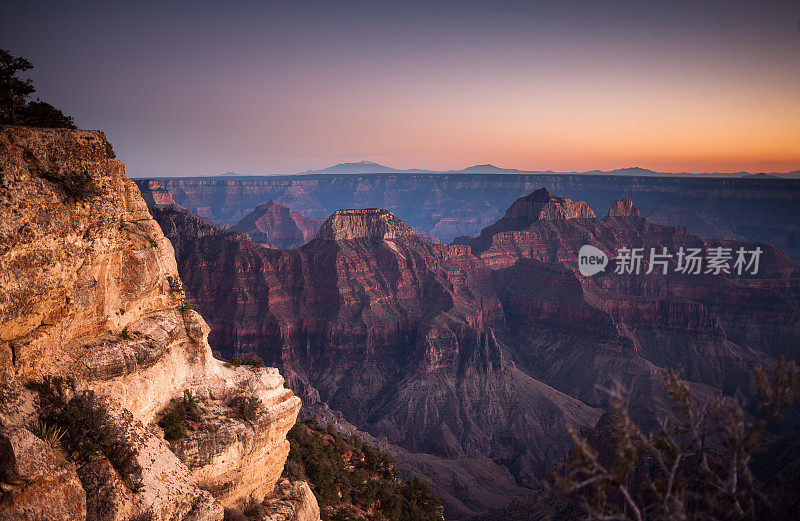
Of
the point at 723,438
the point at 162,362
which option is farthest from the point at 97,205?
the point at 723,438

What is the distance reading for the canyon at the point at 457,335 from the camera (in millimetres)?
78062

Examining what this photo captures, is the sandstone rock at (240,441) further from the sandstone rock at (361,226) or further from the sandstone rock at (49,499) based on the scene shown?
the sandstone rock at (361,226)

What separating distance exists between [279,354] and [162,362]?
71416 mm

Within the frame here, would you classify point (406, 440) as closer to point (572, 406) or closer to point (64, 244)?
point (572, 406)

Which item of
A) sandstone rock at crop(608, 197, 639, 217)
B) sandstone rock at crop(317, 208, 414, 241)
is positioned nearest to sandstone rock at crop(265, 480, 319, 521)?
sandstone rock at crop(317, 208, 414, 241)

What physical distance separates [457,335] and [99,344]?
82.5 metres

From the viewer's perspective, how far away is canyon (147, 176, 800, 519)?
78.1m

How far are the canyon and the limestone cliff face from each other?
1902 inches

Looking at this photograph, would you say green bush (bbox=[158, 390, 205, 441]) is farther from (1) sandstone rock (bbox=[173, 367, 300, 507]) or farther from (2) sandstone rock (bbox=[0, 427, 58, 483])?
(2) sandstone rock (bbox=[0, 427, 58, 483])

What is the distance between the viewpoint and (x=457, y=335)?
9556cm

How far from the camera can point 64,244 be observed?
50.5 feet

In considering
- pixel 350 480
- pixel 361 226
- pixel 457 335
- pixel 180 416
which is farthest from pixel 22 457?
pixel 361 226

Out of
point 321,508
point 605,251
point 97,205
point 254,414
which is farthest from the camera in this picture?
point 605,251

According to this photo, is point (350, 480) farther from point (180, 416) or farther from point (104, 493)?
point (104, 493)
